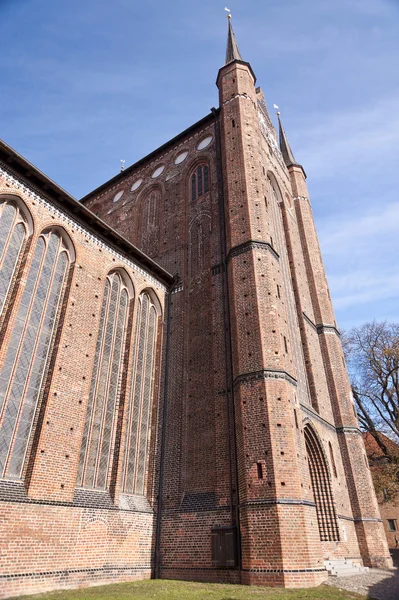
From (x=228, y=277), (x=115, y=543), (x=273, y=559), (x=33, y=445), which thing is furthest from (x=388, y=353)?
(x=33, y=445)

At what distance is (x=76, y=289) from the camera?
13.4 m

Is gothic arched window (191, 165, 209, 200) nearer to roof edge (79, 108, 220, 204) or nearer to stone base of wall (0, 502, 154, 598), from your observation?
roof edge (79, 108, 220, 204)

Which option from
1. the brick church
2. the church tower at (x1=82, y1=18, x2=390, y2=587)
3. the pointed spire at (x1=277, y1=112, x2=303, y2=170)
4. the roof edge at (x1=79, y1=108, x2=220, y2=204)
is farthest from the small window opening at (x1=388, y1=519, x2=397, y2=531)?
the roof edge at (x1=79, y1=108, x2=220, y2=204)

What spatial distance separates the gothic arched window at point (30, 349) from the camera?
10.3 m

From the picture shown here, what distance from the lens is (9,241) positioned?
1186cm

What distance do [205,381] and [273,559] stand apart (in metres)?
5.97

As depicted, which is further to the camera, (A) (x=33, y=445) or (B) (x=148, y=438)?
(B) (x=148, y=438)

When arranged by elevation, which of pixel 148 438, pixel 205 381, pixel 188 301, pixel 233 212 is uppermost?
pixel 233 212

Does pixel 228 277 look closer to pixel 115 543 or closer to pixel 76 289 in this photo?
pixel 76 289

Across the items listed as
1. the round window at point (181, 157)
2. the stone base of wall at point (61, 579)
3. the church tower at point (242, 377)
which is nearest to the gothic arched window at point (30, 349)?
the stone base of wall at point (61, 579)

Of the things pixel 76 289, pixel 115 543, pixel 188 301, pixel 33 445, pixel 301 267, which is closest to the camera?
pixel 33 445

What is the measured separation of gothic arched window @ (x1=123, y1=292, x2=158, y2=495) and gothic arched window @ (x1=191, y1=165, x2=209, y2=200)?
6482 millimetres

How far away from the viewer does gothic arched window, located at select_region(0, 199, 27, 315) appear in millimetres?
11388

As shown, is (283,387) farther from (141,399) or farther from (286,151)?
(286,151)
